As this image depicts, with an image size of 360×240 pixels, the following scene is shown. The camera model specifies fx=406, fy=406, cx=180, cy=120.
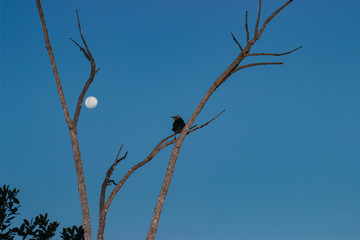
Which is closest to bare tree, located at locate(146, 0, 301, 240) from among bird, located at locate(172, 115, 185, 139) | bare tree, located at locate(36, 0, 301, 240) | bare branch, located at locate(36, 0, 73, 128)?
bare tree, located at locate(36, 0, 301, 240)

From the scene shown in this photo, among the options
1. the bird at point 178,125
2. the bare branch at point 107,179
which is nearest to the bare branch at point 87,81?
the bare branch at point 107,179

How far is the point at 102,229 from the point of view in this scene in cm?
1214

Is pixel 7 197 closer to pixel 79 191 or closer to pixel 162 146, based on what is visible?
pixel 79 191

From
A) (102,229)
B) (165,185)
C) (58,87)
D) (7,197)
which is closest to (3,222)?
(7,197)

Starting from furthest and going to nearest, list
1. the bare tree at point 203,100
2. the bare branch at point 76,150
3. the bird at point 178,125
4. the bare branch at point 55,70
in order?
the bare branch at point 55,70 → the bird at point 178,125 → the bare branch at point 76,150 → the bare tree at point 203,100

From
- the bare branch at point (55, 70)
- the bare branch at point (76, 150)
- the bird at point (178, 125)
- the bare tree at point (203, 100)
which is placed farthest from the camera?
the bare branch at point (55, 70)

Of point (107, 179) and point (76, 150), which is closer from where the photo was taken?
point (76, 150)

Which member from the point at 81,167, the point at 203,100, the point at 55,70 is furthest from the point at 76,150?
the point at 203,100

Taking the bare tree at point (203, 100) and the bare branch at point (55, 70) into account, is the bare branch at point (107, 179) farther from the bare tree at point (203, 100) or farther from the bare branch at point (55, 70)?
the bare tree at point (203, 100)

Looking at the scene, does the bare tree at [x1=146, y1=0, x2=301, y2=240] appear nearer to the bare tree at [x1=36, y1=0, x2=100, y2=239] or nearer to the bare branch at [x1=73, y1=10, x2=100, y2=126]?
the bare tree at [x1=36, y1=0, x2=100, y2=239]

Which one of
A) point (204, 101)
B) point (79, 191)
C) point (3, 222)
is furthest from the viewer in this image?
point (3, 222)

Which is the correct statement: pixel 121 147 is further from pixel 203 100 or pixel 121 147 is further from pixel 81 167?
pixel 203 100

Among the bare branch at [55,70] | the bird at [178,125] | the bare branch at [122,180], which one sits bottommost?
the bare branch at [122,180]

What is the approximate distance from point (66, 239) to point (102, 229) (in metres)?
4.86
